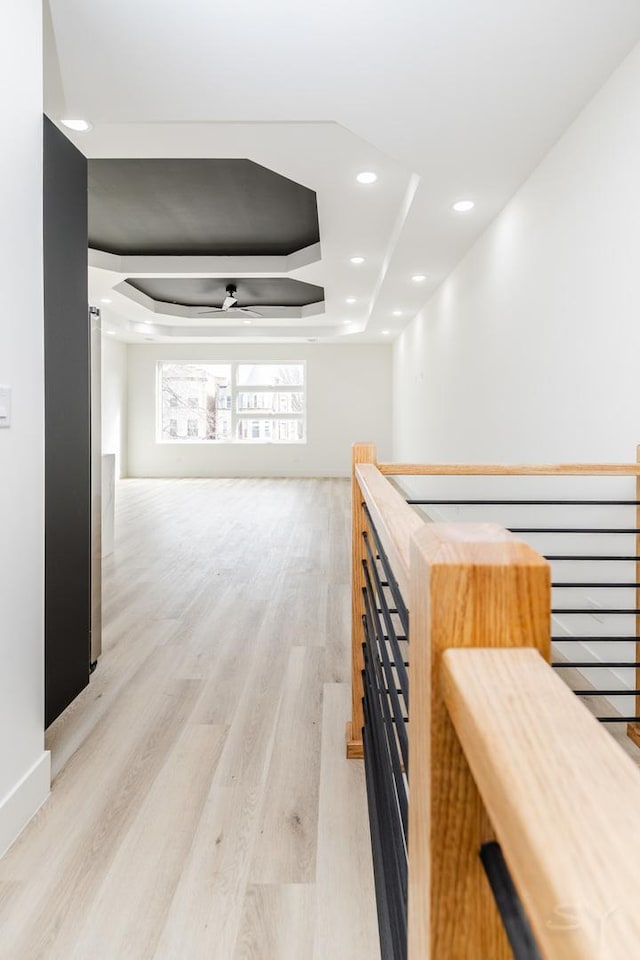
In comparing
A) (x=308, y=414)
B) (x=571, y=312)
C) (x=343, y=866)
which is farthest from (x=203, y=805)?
(x=308, y=414)

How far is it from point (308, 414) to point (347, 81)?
8.79 metres

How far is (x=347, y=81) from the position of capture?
252 cm

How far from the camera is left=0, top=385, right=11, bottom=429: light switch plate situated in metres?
1.50

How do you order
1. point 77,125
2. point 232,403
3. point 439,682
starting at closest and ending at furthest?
point 439,682, point 77,125, point 232,403

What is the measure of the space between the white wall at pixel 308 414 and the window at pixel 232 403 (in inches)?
7.9

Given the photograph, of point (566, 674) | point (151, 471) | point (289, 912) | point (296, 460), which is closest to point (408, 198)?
point (566, 674)

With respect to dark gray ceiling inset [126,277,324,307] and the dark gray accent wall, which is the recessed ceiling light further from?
dark gray ceiling inset [126,277,324,307]

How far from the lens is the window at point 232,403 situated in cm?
1145

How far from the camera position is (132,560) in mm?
4535

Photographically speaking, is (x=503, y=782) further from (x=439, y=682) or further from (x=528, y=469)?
(x=528, y=469)

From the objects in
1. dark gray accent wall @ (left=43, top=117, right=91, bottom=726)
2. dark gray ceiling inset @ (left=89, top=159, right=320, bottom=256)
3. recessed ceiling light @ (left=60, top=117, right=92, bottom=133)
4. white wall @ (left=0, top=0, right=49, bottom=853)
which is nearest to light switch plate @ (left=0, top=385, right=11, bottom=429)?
white wall @ (left=0, top=0, right=49, bottom=853)

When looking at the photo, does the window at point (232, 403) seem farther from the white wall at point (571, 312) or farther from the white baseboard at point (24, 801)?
the white baseboard at point (24, 801)

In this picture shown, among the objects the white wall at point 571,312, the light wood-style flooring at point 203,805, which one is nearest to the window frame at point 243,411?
the white wall at point 571,312

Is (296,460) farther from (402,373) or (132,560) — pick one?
(132,560)
